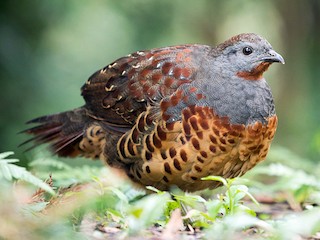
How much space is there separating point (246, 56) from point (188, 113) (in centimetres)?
68

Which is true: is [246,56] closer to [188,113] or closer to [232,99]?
[232,99]

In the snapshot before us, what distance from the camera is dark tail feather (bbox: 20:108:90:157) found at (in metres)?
5.97

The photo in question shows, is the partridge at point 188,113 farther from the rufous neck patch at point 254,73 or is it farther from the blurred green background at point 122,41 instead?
the blurred green background at point 122,41

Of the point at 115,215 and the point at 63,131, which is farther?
the point at 63,131

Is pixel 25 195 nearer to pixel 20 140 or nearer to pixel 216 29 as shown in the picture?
pixel 20 140

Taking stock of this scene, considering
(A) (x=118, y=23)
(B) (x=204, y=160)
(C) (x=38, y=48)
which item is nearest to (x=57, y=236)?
(B) (x=204, y=160)

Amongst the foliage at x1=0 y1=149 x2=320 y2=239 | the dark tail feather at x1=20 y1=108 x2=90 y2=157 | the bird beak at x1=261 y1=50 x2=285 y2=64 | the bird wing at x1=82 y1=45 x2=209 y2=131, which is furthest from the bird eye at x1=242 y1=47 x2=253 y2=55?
the dark tail feather at x1=20 y1=108 x2=90 y2=157

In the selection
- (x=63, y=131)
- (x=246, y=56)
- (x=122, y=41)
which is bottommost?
(x=63, y=131)

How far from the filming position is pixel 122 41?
422 inches

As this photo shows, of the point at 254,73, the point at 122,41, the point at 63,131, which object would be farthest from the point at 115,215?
the point at 122,41

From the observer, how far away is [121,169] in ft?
17.7

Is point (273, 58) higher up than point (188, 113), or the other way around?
point (273, 58)

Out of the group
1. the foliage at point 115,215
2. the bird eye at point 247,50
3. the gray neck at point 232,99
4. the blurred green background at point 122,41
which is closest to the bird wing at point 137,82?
the gray neck at point 232,99

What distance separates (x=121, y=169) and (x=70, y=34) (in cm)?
557
